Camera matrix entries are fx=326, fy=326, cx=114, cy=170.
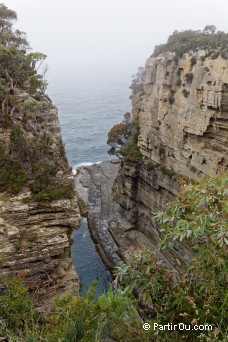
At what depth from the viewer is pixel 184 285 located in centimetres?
873

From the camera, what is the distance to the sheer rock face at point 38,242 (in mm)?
17188

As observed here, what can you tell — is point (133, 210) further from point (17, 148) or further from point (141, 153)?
point (17, 148)

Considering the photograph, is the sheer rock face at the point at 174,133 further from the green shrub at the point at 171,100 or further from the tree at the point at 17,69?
the tree at the point at 17,69

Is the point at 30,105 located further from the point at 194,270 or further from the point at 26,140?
the point at 194,270

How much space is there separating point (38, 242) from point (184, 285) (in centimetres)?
1085

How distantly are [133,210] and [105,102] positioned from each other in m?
109

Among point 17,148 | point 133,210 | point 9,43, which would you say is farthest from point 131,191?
point 17,148

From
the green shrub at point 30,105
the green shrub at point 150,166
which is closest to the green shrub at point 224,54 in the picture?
the green shrub at point 150,166

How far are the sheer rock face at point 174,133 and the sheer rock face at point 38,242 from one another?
1732cm

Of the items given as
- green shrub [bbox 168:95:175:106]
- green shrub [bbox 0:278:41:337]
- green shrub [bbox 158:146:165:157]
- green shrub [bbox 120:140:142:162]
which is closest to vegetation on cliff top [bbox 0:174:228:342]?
green shrub [bbox 0:278:41:337]

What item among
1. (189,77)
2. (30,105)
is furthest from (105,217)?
(30,105)

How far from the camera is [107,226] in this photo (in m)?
50.9

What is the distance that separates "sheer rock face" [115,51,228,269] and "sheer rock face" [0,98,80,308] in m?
17.3

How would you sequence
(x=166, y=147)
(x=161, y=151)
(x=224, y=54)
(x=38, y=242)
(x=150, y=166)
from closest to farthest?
(x=38, y=242) → (x=224, y=54) → (x=166, y=147) → (x=161, y=151) → (x=150, y=166)
